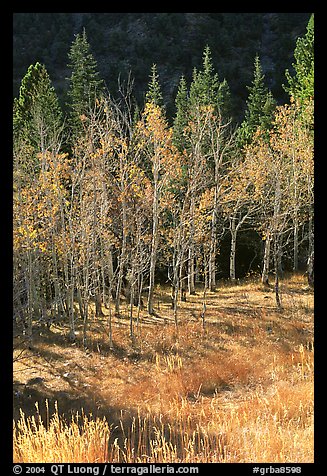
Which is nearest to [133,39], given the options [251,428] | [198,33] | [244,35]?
[198,33]

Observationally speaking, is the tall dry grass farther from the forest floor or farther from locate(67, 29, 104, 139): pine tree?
locate(67, 29, 104, 139): pine tree

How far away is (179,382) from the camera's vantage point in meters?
12.1

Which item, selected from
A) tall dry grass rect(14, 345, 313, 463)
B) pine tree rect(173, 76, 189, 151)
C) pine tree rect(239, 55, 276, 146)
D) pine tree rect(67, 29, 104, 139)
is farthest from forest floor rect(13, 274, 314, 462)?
pine tree rect(67, 29, 104, 139)

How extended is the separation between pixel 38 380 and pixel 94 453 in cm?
877

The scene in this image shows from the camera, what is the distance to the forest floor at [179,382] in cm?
684

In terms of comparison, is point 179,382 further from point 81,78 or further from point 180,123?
point 180,123

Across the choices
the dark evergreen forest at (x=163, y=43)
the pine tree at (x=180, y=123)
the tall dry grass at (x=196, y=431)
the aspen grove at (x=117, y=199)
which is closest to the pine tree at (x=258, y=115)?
the pine tree at (x=180, y=123)

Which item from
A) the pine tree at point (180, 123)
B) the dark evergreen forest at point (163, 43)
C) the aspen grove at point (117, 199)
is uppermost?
the dark evergreen forest at point (163, 43)

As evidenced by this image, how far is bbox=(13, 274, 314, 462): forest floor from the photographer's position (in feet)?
22.5

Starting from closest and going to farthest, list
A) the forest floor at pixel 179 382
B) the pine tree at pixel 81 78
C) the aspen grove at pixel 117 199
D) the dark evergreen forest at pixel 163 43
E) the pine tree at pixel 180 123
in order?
the forest floor at pixel 179 382 → the aspen grove at pixel 117 199 → the pine tree at pixel 81 78 → the pine tree at pixel 180 123 → the dark evergreen forest at pixel 163 43

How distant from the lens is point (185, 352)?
589 inches

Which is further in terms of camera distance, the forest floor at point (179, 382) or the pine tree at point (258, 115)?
the pine tree at point (258, 115)

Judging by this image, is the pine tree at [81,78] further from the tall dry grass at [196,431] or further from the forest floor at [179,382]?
the tall dry grass at [196,431]

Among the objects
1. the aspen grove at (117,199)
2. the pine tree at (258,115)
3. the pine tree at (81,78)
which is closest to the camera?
the aspen grove at (117,199)
